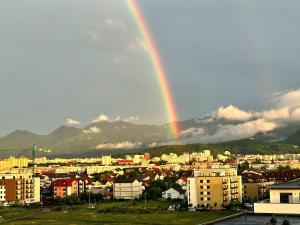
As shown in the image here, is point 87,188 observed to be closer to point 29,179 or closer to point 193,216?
point 29,179

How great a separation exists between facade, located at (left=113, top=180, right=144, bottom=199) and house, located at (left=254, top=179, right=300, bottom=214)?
182 feet

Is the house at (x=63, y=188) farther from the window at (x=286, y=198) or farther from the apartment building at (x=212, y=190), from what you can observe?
the window at (x=286, y=198)

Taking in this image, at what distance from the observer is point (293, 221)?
52.1 ft

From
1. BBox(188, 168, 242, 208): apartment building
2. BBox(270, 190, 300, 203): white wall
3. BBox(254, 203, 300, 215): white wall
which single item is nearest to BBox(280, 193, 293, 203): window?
BBox(270, 190, 300, 203): white wall

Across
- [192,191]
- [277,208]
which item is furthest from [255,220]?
[192,191]

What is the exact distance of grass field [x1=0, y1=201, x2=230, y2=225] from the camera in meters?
45.5

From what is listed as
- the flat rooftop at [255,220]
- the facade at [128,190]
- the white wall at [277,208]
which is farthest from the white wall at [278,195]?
the facade at [128,190]

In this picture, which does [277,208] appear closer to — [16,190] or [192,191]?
[192,191]

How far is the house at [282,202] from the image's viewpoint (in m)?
17.9

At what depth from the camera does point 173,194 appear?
221 feet

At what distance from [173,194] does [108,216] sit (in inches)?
729

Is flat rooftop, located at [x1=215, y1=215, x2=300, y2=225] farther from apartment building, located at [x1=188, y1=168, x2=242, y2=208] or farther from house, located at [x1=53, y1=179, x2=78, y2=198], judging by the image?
house, located at [x1=53, y1=179, x2=78, y2=198]

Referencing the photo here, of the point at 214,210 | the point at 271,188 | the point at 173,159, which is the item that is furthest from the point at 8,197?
the point at 173,159

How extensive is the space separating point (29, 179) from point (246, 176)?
102 feet
